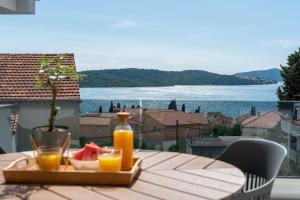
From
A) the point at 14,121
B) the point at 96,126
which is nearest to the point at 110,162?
the point at 96,126

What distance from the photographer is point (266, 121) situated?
3.83 m

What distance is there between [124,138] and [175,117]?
84.1 inches

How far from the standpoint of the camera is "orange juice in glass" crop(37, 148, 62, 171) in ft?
5.63

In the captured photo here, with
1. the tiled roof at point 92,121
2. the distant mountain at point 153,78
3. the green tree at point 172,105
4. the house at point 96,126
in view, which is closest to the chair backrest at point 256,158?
the house at point 96,126

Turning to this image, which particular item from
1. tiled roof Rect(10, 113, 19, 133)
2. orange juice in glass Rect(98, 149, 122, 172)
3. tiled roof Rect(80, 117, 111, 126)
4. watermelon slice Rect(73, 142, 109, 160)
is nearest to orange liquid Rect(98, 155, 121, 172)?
orange juice in glass Rect(98, 149, 122, 172)

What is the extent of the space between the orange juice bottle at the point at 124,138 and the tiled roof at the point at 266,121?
2228mm

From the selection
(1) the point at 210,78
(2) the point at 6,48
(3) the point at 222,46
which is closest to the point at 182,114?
(1) the point at 210,78

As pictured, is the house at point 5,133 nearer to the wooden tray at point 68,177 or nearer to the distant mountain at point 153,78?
the wooden tray at point 68,177

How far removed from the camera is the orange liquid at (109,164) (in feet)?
5.52

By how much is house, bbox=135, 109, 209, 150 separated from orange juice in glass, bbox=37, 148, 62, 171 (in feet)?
6.94

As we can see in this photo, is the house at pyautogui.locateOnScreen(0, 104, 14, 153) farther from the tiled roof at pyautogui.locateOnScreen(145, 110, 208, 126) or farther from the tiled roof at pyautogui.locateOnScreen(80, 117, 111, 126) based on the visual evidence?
the tiled roof at pyautogui.locateOnScreen(145, 110, 208, 126)

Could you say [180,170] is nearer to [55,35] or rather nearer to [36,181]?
[36,181]

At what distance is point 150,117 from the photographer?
12.8 feet

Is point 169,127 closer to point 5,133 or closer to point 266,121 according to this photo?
point 266,121
